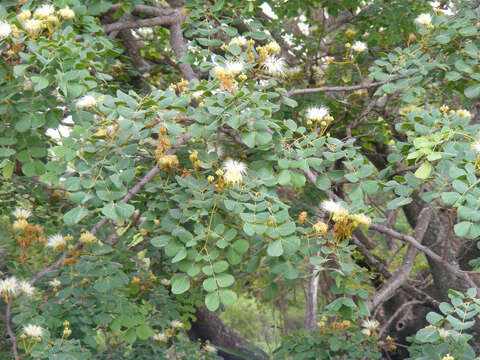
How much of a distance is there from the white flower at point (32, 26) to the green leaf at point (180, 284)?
1.02m

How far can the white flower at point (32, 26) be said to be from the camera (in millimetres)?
1753

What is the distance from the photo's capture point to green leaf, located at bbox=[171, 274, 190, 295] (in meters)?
1.65

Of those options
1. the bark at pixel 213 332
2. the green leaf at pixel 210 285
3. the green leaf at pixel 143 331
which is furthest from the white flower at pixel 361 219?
the bark at pixel 213 332

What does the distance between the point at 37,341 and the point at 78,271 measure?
16.4 inches

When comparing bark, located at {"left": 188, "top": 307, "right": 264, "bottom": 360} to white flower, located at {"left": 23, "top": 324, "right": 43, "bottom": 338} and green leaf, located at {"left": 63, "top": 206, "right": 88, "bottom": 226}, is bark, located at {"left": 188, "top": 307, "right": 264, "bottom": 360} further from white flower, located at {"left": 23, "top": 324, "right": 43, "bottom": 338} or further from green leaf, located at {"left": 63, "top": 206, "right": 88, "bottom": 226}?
green leaf, located at {"left": 63, "top": 206, "right": 88, "bottom": 226}

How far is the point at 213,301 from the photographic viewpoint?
5.16ft

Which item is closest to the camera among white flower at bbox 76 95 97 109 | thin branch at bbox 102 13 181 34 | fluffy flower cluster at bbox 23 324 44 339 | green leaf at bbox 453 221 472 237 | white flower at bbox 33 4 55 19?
green leaf at bbox 453 221 472 237

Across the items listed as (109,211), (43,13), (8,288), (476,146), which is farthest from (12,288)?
(476,146)

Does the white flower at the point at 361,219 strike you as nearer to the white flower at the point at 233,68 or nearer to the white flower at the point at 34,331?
the white flower at the point at 233,68

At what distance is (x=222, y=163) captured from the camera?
196 centimetres

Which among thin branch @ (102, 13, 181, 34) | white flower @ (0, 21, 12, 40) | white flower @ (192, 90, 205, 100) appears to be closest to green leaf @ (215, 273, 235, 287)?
white flower @ (192, 90, 205, 100)

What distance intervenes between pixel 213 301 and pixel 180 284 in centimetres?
16

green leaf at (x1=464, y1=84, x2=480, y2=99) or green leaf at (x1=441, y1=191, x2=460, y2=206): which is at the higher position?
green leaf at (x1=441, y1=191, x2=460, y2=206)

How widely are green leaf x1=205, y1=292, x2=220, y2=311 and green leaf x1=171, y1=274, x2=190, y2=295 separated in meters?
0.11
